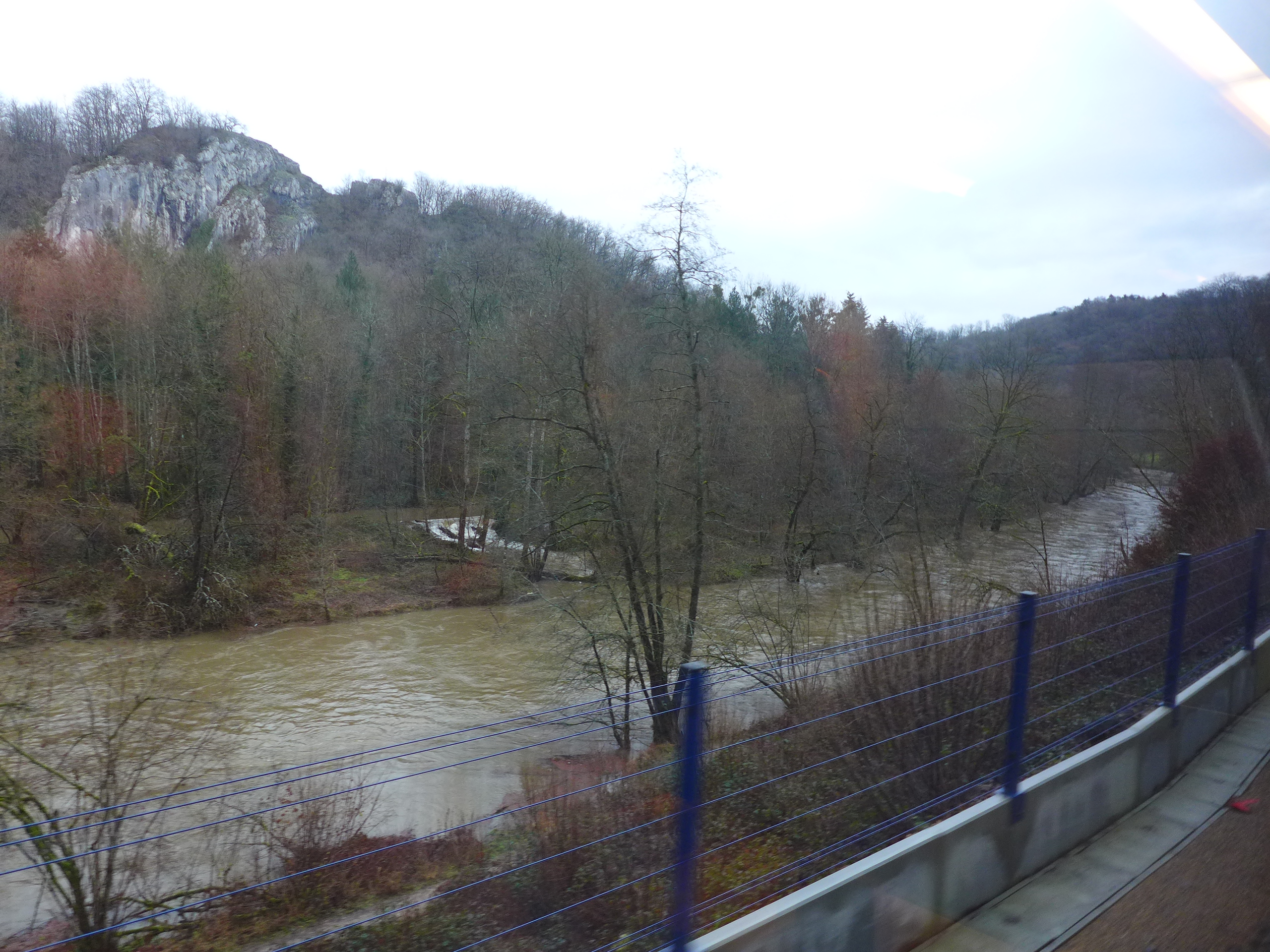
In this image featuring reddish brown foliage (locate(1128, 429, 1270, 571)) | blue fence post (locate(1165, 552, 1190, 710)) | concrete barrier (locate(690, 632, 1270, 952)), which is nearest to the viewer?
concrete barrier (locate(690, 632, 1270, 952))

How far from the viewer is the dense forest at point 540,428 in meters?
17.2

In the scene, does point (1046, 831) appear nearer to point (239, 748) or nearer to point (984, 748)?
point (984, 748)

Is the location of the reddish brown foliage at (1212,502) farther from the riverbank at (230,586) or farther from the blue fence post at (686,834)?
the blue fence post at (686,834)

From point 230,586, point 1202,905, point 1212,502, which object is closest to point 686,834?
point 1202,905

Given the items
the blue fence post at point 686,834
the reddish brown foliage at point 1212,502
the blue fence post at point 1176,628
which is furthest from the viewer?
the reddish brown foliage at point 1212,502

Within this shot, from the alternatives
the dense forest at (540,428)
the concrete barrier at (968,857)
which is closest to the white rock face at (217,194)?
the dense forest at (540,428)

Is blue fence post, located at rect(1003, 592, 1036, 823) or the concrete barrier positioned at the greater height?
blue fence post, located at rect(1003, 592, 1036, 823)

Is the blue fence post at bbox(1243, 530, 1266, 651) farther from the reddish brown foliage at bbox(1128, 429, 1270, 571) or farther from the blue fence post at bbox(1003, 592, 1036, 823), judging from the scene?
the reddish brown foliage at bbox(1128, 429, 1270, 571)

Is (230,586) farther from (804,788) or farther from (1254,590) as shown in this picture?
(1254,590)

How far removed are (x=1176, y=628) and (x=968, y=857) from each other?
8.10 ft

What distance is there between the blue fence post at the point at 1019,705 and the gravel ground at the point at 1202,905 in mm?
533

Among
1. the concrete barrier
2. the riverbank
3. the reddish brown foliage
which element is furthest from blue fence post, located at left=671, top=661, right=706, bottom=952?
the riverbank

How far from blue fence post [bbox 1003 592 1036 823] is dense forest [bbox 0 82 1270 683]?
1115 centimetres

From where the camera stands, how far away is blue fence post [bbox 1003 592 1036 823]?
377 cm
